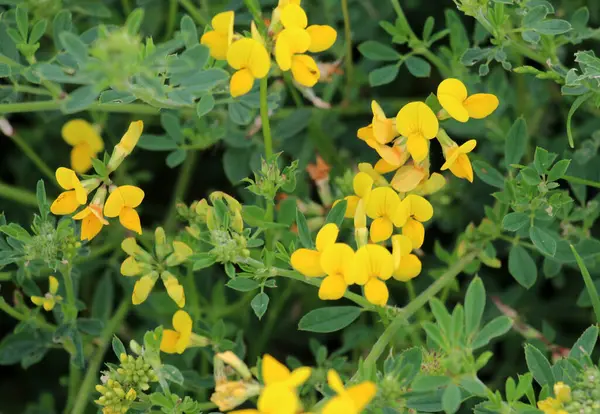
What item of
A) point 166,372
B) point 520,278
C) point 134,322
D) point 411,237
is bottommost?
point 134,322

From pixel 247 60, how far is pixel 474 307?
2.18 ft

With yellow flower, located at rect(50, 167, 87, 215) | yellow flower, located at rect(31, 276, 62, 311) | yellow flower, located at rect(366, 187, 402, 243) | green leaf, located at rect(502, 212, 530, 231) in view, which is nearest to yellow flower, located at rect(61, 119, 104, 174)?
yellow flower, located at rect(31, 276, 62, 311)

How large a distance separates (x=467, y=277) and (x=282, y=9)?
1.30 meters

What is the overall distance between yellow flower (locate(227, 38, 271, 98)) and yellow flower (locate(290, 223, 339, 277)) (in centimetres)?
34

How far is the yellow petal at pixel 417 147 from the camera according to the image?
1.80 metres

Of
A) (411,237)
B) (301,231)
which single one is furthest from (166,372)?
(411,237)

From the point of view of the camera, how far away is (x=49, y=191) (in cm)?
285

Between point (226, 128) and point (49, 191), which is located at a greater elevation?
point (226, 128)

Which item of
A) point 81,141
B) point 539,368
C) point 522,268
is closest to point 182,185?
point 81,141

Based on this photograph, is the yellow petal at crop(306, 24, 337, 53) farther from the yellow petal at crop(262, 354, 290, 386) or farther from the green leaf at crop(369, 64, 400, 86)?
the yellow petal at crop(262, 354, 290, 386)

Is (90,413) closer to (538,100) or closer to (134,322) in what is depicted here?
(134,322)

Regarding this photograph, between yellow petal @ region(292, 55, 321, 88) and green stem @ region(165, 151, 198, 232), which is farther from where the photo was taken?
green stem @ region(165, 151, 198, 232)

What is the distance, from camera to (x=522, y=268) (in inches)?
A: 83.9

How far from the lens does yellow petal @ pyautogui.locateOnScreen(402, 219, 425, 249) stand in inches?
71.4
